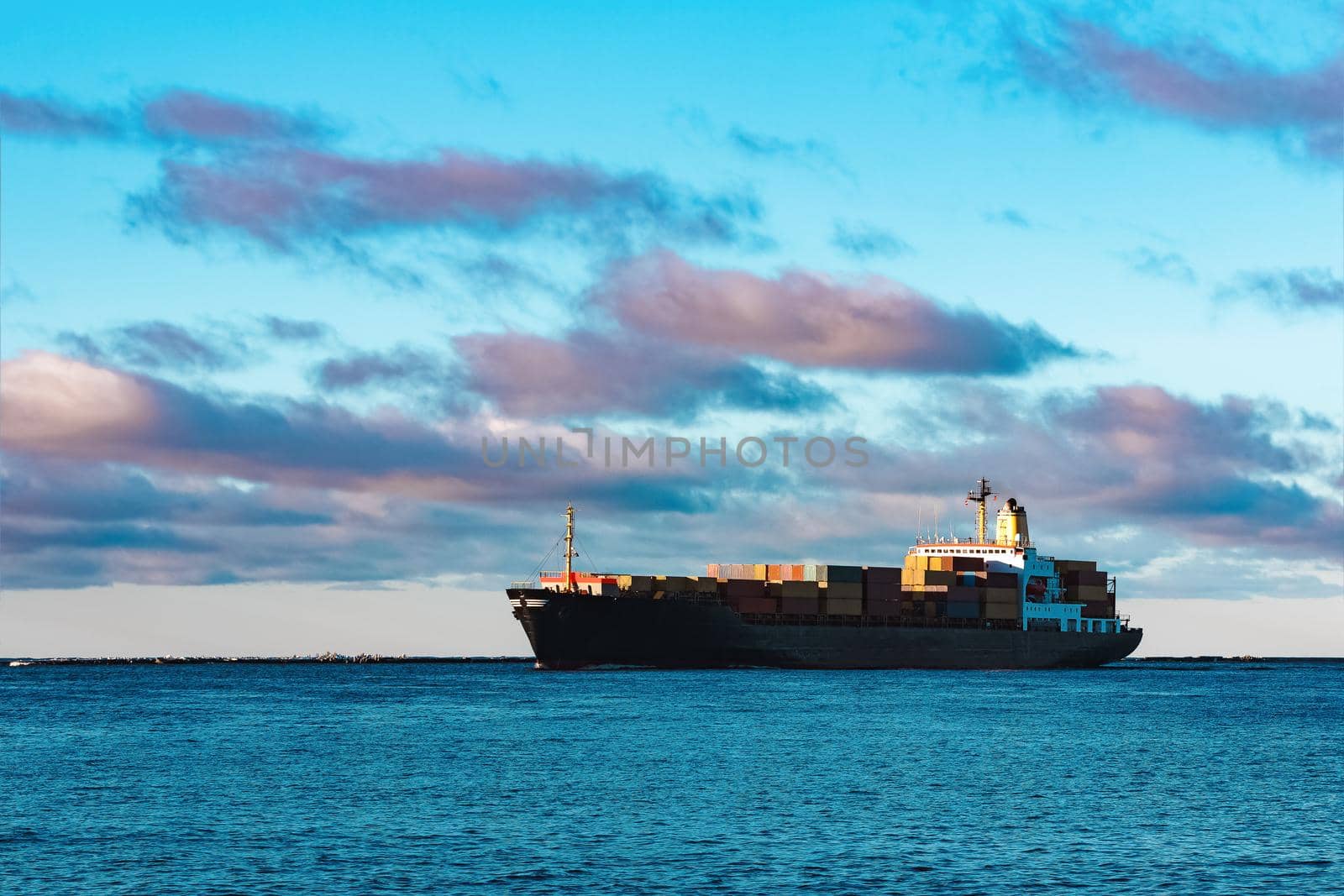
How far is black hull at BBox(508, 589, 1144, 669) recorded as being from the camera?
122188 millimetres

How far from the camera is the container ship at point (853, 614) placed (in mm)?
123312

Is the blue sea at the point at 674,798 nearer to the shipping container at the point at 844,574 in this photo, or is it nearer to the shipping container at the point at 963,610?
the shipping container at the point at 844,574

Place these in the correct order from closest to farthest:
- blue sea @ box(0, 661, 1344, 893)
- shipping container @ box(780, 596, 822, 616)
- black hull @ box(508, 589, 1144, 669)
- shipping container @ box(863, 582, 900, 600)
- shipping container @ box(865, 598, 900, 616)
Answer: blue sea @ box(0, 661, 1344, 893)
black hull @ box(508, 589, 1144, 669)
shipping container @ box(780, 596, 822, 616)
shipping container @ box(863, 582, 900, 600)
shipping container @ box(865, 598, 900, 616)

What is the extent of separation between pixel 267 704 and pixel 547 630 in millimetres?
28034

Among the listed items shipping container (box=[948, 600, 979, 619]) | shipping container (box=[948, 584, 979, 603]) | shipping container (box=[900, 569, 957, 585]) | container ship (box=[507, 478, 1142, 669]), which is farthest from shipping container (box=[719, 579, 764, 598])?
shipping container (box=[948, 584, 979, 603])

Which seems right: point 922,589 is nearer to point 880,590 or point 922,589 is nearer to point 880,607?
point 880,590

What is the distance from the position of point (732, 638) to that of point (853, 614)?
1443 cm

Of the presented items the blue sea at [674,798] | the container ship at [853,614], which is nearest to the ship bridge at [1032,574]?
the container ship at [853,614]

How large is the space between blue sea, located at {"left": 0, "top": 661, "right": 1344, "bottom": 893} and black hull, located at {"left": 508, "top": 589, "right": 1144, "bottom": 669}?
23991 mm

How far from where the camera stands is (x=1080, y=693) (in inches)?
4459

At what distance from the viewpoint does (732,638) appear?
127m

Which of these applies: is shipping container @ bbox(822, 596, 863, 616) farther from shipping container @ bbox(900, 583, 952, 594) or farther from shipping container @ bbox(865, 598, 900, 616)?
shipping container @ bbox(900, 583, 952, 594)

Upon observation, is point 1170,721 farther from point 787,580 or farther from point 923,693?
point 787,580

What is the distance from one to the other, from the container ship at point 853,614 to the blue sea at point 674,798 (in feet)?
81.7
